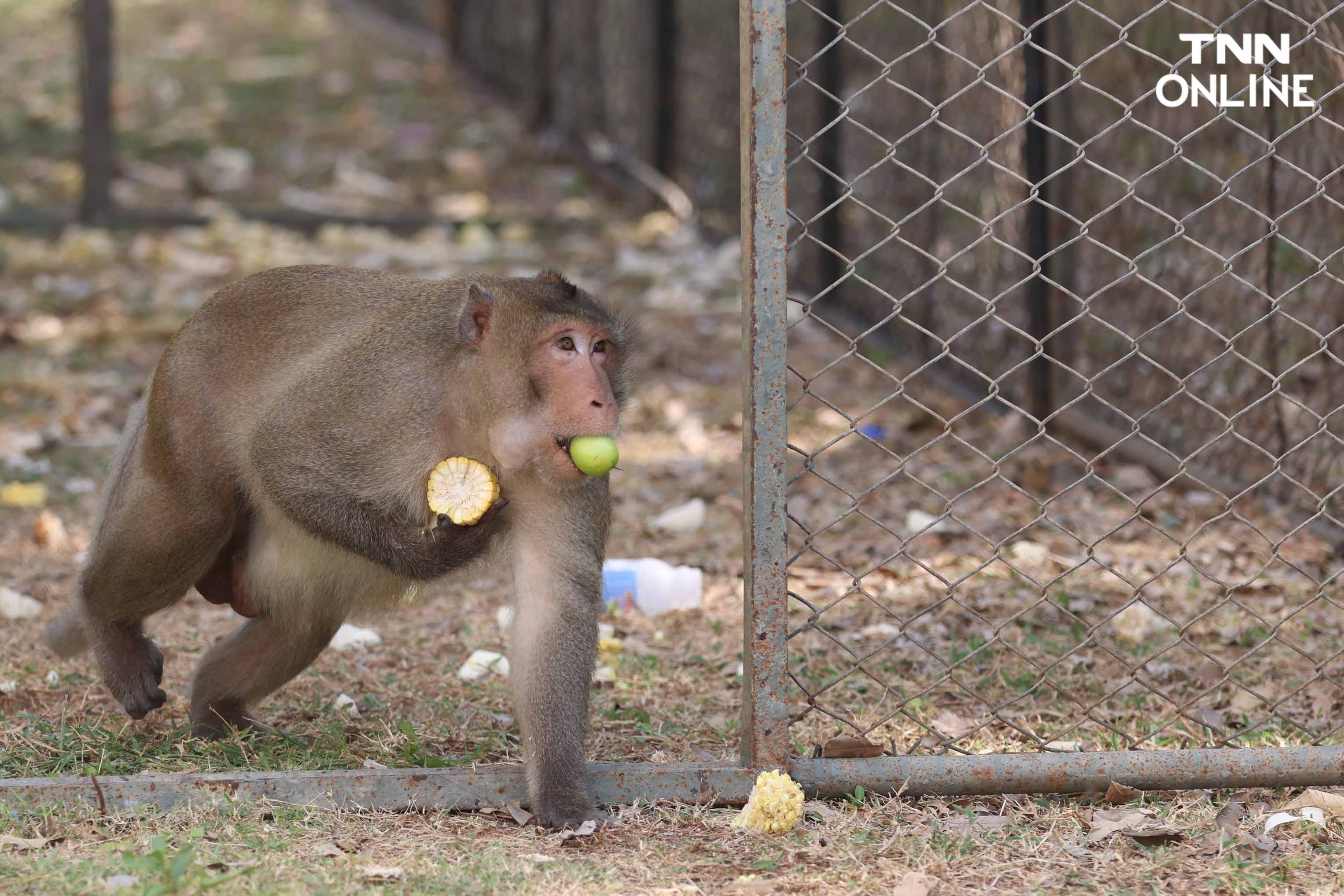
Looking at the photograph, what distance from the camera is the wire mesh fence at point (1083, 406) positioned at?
12.1 ft

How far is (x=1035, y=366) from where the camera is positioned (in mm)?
5906

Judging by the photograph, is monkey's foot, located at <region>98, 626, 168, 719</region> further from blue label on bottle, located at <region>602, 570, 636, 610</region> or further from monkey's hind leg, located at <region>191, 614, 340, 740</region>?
blue label on bottle, located at <region>602, 570, 636, 610</region>

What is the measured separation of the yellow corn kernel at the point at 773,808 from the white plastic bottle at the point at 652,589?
153 cm

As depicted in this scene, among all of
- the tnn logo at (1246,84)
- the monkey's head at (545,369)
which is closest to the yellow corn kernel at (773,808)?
the monkey's head at (545,369)

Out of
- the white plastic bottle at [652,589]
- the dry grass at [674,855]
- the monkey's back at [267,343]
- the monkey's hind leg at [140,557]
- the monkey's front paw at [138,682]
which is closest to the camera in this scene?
the dry grass at [674,855]

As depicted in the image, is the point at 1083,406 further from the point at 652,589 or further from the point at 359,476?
the point at 359,476

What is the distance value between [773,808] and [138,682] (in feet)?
4.93

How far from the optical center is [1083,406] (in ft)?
19.5

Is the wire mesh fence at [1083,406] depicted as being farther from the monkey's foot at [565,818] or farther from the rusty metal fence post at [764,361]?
the monkey's foot at [565,818]

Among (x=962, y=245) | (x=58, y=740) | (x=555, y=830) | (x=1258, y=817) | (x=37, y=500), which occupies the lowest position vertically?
(x=37, y=500)

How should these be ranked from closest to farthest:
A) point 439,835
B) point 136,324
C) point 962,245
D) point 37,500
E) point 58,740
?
point 439,835
point 58,740
point 37,500
point 962,245
point 136,324

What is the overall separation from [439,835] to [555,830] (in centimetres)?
23

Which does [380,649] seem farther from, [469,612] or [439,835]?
[439,835]

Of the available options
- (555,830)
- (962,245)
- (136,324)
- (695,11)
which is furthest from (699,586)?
(695,11)
